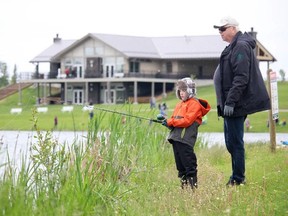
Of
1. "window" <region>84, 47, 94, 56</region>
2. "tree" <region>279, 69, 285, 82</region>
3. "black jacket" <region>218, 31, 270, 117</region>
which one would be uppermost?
"window" <region>84, 47, 94, 56</region>

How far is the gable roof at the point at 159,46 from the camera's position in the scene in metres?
62.0

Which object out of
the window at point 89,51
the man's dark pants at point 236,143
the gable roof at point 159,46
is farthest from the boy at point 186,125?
the window at point 89,51

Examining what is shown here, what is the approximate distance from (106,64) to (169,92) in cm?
580

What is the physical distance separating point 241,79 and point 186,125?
32.5 inches

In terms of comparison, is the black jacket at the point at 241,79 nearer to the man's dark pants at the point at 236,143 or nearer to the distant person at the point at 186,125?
the man's dark pants at the point at 236,143

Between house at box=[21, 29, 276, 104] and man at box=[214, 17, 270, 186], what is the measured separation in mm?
50692

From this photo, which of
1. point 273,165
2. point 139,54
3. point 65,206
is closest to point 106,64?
Result: point 139,54

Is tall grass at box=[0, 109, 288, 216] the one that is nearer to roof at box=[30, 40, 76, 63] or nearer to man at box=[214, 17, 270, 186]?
man at box=[214, 17, 270, 186]

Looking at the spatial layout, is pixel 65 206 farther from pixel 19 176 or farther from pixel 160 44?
pixel 160 44

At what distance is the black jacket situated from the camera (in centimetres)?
825

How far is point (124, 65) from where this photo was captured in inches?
2435

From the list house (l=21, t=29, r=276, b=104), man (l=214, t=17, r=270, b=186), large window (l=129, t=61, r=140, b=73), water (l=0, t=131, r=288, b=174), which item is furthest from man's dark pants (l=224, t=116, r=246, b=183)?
large window (l=129, t=61, r=140, b=73)

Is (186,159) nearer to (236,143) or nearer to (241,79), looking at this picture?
(236,143)

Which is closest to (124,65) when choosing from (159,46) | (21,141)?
(159,46)
